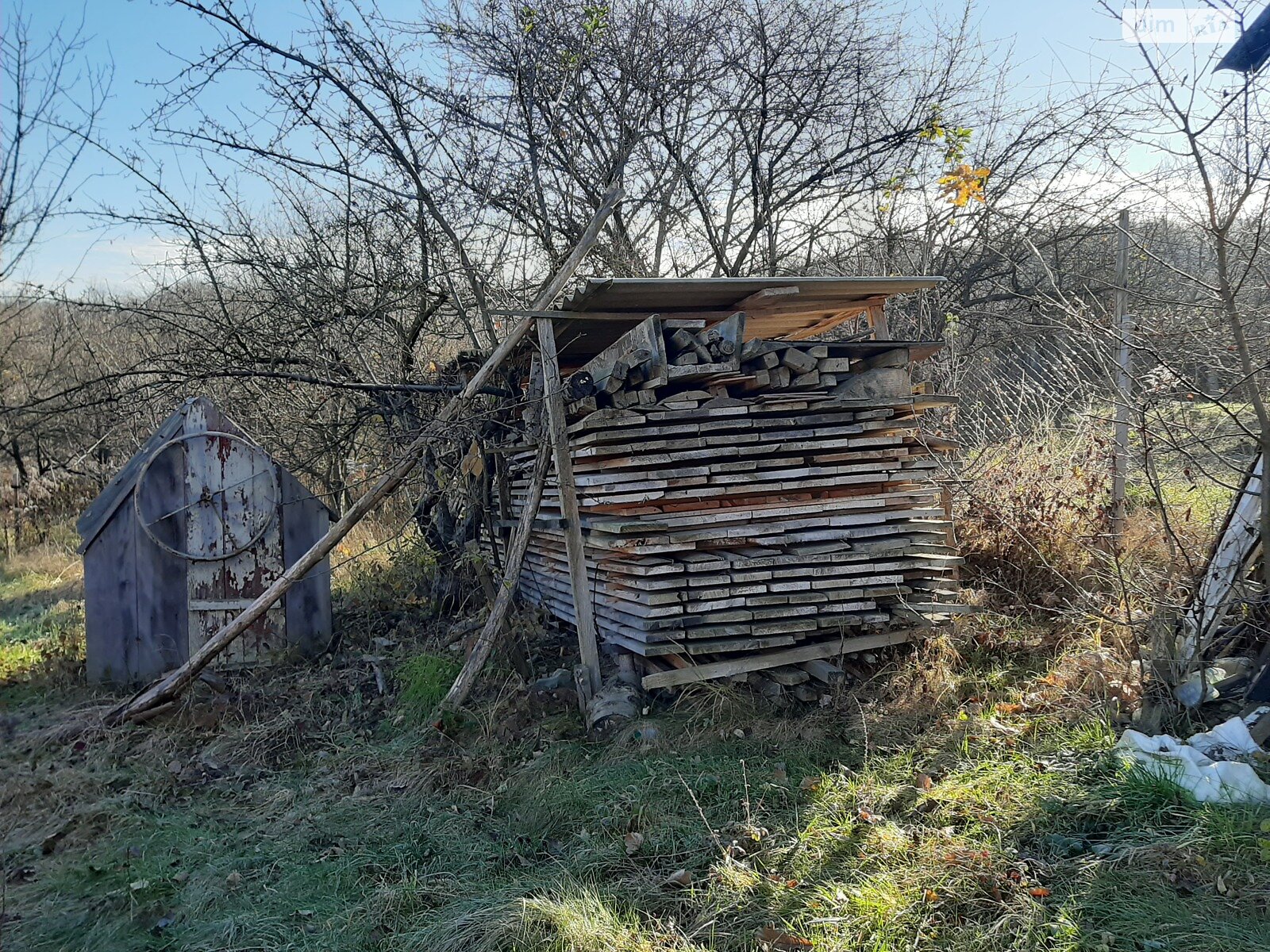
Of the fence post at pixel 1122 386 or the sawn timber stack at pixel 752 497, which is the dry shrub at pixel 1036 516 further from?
the sawn timber stack at pixel 752 497

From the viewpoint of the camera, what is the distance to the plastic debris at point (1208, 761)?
12.1ft

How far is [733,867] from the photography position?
3.70 metres

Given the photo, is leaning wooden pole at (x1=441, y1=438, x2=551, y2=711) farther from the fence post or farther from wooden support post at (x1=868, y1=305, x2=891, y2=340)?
the fence post

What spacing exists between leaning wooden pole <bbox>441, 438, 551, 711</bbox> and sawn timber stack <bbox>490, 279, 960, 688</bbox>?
10.9 inches

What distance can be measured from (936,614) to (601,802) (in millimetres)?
2700

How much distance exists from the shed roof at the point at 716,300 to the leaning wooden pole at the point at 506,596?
0.97 meters

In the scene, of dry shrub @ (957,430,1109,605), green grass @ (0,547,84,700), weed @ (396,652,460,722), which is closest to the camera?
weed @ (396,652,460,722)

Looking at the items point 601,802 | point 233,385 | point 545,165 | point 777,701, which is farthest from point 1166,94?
point 233,385

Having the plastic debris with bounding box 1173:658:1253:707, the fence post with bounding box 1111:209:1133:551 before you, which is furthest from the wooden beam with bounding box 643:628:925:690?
the fence post with bounding box 1111:209:1133:551

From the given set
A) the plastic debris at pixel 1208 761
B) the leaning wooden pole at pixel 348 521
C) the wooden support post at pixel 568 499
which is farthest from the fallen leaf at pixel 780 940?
the leaning wooden pole at pixel 348 521

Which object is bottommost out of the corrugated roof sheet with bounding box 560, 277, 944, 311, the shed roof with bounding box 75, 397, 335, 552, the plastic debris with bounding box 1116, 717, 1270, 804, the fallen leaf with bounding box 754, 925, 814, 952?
the fallen leaf with bounding box 754, 925, 814, 952

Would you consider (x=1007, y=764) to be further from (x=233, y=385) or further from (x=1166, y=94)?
(x=233, y=385)

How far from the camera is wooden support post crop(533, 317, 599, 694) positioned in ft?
18.3

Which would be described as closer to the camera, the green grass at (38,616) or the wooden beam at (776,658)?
the wooden beam at (776,658)
